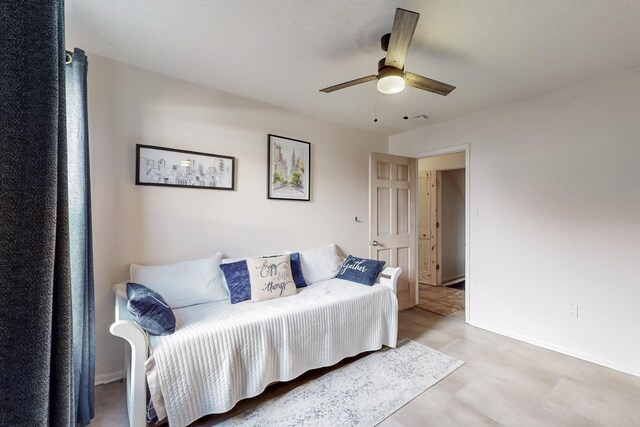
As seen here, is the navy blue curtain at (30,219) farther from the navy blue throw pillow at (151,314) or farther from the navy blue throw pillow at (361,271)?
the navy blue throw pillow at (361,271)

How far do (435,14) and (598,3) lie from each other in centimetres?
88

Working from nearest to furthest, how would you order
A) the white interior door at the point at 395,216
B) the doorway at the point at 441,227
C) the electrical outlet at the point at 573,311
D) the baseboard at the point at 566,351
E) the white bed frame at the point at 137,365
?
the white bed frame at the point at 137,365 < the baseboard at the point at 566,351 < the electrical outlet at the point at 573,311 < the white interior door at the point at 395,216 < the doorway at the point at 441,227

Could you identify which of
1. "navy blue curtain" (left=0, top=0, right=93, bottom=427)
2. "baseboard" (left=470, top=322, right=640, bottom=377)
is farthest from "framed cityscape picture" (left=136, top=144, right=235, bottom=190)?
"baseboard" (left=470, top=322, right=640, bottom=377)

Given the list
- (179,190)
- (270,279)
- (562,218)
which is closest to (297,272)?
(270,279)

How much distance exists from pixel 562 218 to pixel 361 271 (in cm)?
198

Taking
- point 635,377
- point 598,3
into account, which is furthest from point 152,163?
point 635,377

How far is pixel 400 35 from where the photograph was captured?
1.55m

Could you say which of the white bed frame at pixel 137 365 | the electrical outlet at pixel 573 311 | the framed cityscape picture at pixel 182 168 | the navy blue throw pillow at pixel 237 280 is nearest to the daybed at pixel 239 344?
the white bed frame at pixel 137 365

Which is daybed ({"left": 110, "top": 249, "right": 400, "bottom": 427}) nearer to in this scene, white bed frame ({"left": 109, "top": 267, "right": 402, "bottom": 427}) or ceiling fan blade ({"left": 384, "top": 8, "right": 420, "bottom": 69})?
white bed frame ({"left": 109, "top": 267, "right": 402, "bottom": 427})

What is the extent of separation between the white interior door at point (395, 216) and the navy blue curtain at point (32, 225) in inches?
124

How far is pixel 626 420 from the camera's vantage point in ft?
5.91

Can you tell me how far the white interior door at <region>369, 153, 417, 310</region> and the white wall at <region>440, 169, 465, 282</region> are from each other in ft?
5.25

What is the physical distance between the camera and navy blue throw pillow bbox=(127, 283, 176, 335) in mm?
1627

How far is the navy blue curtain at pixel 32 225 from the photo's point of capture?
41 centimetres
